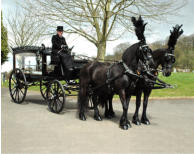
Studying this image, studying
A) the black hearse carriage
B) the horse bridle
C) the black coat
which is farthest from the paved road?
the black coat

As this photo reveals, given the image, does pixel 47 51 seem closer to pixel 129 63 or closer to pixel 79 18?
pixel 129 63

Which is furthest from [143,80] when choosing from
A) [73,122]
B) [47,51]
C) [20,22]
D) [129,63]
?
[20,22]

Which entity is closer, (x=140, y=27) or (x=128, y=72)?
(x=140, y=27)

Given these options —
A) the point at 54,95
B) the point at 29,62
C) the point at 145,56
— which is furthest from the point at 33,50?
the point at 145,56

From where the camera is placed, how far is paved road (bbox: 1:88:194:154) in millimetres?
4570

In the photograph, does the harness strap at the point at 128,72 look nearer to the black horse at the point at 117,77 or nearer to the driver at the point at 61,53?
the black horse at the point at 117,77

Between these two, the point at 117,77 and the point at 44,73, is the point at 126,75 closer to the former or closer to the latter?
the point at 117,77

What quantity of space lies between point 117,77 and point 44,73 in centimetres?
364

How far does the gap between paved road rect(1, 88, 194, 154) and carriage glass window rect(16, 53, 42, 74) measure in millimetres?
1864

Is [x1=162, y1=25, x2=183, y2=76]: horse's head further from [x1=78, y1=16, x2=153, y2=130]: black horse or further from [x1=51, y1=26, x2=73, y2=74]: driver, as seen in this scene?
[x1=51, y1=26, x2=73, y2=74]: driver

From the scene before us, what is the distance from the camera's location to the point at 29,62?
9539 mm

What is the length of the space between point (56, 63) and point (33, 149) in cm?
401

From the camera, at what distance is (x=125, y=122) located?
239 inches

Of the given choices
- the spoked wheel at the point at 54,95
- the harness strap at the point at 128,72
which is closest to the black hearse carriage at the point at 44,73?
the spoked wheel at the point at 54,95
